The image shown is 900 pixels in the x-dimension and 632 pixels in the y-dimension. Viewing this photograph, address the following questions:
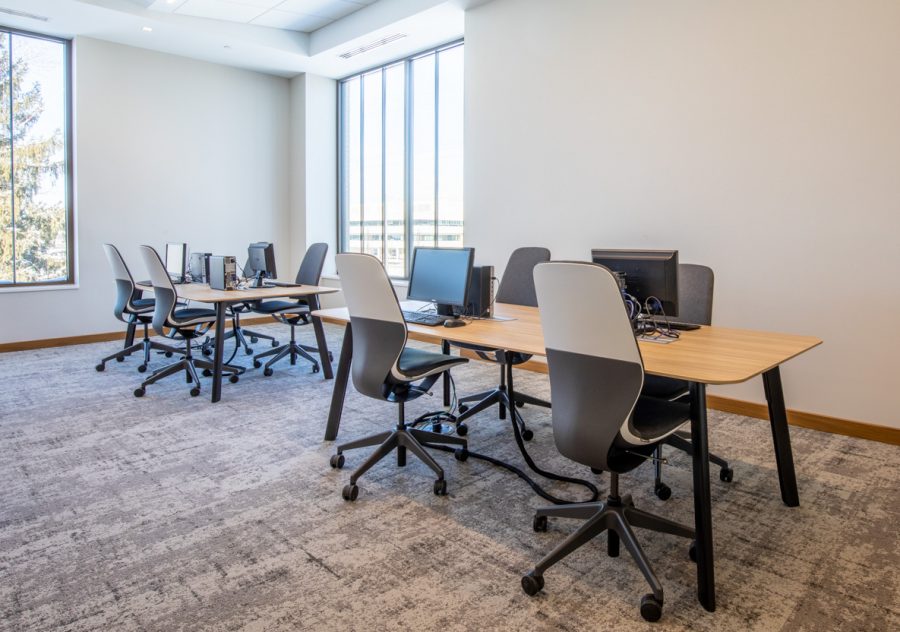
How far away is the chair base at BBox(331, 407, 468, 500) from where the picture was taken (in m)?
2.74

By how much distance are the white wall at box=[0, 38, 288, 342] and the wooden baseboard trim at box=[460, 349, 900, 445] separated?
5.81m

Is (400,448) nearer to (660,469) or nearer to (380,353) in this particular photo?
(380,353)

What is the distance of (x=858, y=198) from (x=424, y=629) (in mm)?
3316

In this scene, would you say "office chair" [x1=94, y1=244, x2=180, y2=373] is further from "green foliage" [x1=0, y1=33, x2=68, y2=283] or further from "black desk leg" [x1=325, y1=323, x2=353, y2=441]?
"black desk leg" [x1=325, y1=323, x2=353, y2=441]

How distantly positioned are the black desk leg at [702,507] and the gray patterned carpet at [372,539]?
0.23 ft

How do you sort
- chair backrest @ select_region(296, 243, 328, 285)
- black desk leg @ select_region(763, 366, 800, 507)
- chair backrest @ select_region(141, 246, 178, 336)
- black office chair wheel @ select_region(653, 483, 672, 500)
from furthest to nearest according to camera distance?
chair backrest @ select_region(296, 243, 328, 285) < chair backrest @ select_region(141, 246, 178, 336) < black office chair wheel @ select_region(653, 483, 672, 500) < black desk leg @ select_region(763, 366, 800, 507)

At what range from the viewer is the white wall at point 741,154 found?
3441 mm

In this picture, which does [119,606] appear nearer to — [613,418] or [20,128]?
[613,418]

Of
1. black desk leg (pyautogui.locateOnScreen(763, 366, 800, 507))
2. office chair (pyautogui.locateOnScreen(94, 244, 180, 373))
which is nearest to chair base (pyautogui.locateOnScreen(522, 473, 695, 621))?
black desk leg (pyautogui.locateOnScreen(763, 366, 800, 507))

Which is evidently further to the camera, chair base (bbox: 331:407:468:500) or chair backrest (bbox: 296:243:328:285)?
chair backrest (bbox: 296:243:328:285)

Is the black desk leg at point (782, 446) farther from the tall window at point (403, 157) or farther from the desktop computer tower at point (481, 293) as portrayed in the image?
the tall window at point (403, 157)

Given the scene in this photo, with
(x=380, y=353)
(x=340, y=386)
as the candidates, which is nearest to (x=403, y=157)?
(x=340, y=386)

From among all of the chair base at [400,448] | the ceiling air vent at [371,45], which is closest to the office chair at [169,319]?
the chair base at [400,448]

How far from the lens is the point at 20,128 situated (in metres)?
5.94
